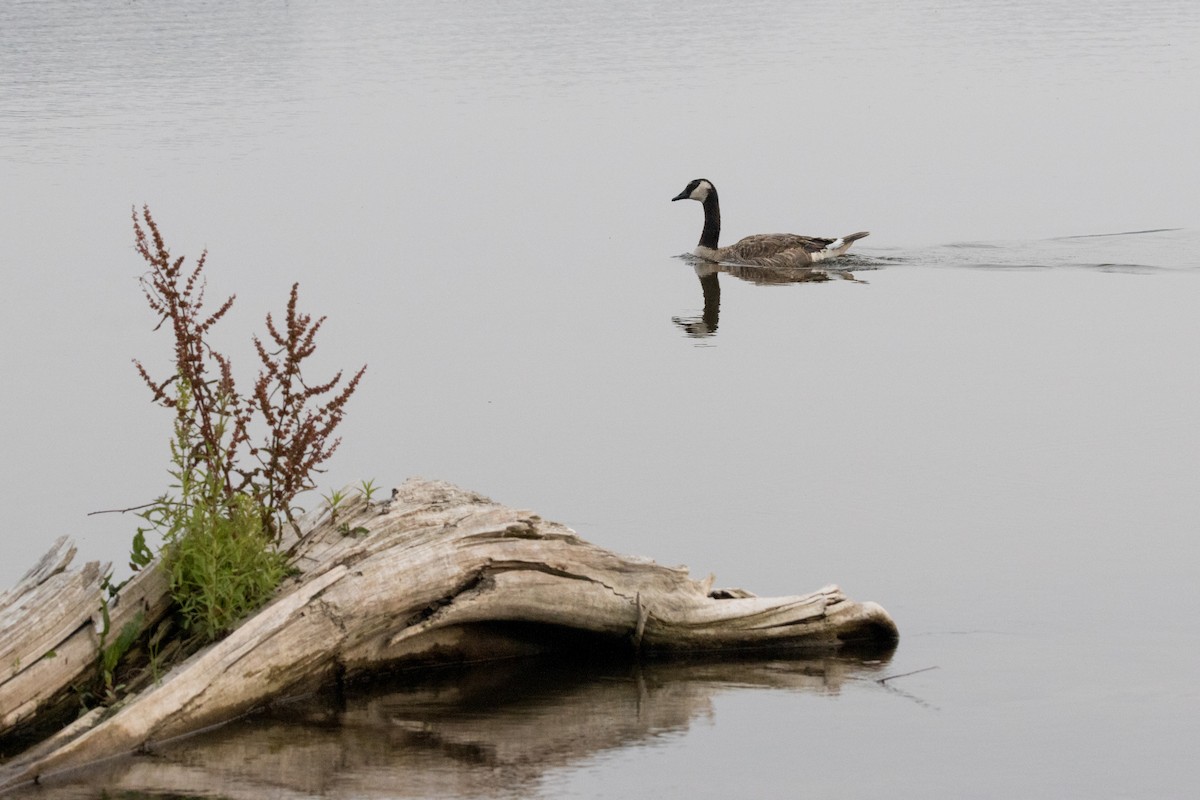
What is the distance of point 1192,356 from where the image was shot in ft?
52.5

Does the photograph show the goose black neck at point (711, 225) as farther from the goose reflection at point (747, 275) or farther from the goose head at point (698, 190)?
the goose reflection at point (747, 275)

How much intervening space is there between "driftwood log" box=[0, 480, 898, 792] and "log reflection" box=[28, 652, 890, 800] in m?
0.14

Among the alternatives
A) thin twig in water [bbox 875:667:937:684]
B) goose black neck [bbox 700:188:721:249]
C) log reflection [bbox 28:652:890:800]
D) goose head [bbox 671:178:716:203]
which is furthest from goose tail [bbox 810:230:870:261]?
thin twig in water [bbox 875:667:937:684]

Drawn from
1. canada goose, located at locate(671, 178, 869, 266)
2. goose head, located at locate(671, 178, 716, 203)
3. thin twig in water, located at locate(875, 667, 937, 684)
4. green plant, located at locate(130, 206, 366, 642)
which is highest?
goose head, located at locate(671, 178, 716, 203)

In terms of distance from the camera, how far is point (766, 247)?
2278 centimetres

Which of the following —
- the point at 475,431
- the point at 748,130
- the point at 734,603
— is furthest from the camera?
the point at 748,130

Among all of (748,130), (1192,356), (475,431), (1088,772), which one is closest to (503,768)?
(1088,772)

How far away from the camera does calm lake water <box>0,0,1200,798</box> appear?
7902 millimetres

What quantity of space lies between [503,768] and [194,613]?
169 cm

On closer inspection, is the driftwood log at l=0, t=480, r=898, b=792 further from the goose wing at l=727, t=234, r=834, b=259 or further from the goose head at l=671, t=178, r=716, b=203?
the goose head at l=671, t=178, r=716, b=203

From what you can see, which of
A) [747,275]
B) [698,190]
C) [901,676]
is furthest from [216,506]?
[698,190]

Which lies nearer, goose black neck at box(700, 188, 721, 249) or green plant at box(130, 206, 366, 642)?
green plant at box(130, 206, 366, 642)

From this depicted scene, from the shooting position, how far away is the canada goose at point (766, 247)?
22.1 m

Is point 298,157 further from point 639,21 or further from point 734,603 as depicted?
point 639,21
